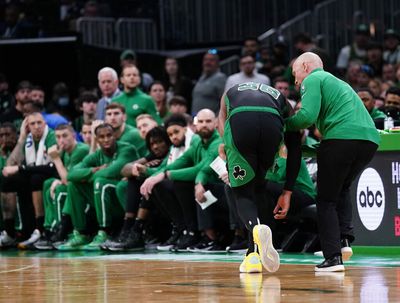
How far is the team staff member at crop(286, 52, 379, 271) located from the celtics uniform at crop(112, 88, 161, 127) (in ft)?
21.5

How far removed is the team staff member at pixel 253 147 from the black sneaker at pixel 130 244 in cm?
451

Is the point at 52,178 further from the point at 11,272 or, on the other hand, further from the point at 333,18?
the point at 333,18

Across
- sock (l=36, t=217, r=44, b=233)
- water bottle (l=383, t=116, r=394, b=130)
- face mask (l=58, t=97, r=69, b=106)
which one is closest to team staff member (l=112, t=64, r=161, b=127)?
sock (l=36, t=217, r=44, b=233)

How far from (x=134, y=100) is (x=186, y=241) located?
2.98 metres

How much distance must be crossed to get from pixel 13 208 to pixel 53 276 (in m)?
6.77

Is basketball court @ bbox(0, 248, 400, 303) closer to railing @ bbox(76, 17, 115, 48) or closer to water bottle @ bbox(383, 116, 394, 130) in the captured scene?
water bottle @ bbox(383, 116, 394, 130)

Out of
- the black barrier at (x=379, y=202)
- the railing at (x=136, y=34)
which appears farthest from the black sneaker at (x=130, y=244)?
the railing at (x=136, y=34)

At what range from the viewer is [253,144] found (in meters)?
8.95

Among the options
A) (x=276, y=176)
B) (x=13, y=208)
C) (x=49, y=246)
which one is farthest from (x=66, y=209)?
(x=276, y=176)

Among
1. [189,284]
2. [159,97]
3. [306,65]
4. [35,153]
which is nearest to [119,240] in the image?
[35,153]

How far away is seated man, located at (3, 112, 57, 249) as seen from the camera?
15391 millimetres

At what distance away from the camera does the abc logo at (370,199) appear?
11477 mm

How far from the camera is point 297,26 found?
73.9 ft

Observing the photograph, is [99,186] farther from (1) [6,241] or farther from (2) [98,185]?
(1) [6,241]
